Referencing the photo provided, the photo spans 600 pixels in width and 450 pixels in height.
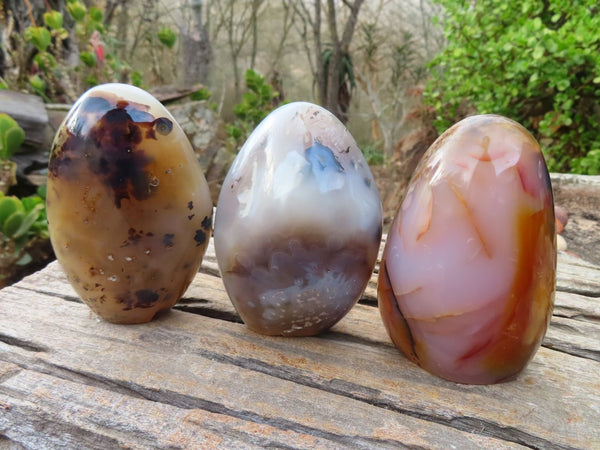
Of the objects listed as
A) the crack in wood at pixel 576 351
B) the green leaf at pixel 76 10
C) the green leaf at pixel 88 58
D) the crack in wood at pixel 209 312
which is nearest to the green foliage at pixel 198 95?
the green leaf at pixel 88 58

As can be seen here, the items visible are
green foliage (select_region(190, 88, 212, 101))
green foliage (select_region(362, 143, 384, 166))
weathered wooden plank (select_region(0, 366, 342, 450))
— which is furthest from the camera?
green foliage (select_region(362, 143, 384, 166))

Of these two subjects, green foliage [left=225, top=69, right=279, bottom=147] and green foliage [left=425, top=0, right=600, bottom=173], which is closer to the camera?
green foliage [left=425, top=0, right=600, bottom=173]

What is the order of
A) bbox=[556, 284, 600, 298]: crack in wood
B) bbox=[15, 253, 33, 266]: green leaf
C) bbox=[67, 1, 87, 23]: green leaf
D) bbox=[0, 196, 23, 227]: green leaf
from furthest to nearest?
bbox=[67, 1, 87, 23]: green leaf, bbox=[15, 253, 33, 266]: green leaf, bbox=[0, 196, 23, 227]: green leaf, bbox=[556, 284, 600, 298]: crack in wood

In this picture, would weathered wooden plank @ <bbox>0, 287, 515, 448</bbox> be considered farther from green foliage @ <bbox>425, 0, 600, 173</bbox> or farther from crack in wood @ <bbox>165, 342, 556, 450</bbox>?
green foliage @ <bbox>425, 0, 600, 173</bbox>

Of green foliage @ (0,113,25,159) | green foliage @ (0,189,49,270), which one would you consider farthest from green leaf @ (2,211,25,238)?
green foliage @ (0,113,25,159)

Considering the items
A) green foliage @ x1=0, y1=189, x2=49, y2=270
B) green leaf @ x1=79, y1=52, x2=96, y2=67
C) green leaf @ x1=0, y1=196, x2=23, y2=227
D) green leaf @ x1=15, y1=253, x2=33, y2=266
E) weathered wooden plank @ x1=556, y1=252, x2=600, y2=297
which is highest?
green leaf @ x1=79, y1=52, x2=96, y2=67

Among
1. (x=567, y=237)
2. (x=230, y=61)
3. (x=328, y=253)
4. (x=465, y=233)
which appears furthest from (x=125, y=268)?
(x=230, y=61)

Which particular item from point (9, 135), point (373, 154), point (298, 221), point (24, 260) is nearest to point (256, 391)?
point (298, 221)

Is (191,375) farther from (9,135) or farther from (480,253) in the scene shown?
(9,135)
